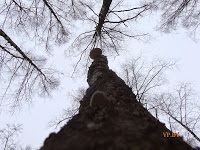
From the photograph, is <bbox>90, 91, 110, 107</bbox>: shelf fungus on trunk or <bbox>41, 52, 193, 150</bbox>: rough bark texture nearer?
<bbox>41, 52, 193, 150</bbox>: rough bark texture

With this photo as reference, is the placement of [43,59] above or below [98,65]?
above

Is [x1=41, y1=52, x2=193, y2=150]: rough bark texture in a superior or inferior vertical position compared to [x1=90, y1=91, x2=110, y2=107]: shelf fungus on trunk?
inferior

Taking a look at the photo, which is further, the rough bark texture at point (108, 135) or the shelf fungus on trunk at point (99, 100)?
the shelf fungus on trunk at point (99, 100)

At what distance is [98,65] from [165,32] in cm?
390

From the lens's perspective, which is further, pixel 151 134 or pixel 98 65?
pixel 98 65

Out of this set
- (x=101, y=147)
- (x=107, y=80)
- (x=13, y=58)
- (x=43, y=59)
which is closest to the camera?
(x=101, y=147)

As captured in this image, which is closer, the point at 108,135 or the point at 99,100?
the point at 108,135

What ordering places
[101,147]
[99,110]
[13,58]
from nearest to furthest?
1. [101,147]
2. [99,110]
3. [13,58]

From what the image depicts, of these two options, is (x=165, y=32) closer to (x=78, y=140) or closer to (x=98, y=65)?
(x=98, y=65)

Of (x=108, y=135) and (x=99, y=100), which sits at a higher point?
(x=99, y=100)

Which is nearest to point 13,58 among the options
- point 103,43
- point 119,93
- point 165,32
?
point 103,43

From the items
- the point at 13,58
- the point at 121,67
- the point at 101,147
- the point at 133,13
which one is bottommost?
the point at 101,147

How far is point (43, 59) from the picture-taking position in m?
7.25

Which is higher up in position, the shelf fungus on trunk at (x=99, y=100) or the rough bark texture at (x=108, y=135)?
the shelf fungus on trunk at (x=99, y=100)
